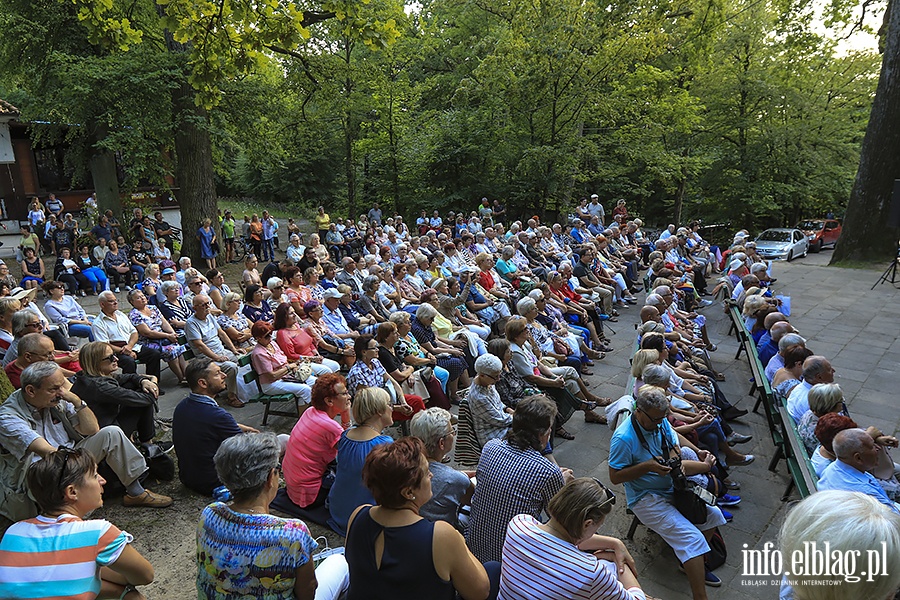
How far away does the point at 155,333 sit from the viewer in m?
6.39

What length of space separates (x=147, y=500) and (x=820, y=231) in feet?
93.2

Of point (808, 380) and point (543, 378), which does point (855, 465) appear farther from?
point (543, 378)

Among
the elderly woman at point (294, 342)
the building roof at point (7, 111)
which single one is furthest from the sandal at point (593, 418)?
the building roof at point (7, 111)

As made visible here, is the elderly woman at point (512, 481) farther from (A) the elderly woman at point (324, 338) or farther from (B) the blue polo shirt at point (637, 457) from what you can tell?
(A) the elderly woman at point (324, 338)

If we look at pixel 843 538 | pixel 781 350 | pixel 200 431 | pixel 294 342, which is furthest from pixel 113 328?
pixel 781 350

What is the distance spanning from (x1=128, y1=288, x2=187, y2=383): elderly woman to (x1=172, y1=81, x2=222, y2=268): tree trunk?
678cm

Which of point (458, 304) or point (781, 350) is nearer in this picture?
point (781, 350)

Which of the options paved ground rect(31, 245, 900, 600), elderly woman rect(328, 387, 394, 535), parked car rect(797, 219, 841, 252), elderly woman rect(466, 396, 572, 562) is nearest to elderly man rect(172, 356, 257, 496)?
paved ground rect(31, 245, 900, 600)

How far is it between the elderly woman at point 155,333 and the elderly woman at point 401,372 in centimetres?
263

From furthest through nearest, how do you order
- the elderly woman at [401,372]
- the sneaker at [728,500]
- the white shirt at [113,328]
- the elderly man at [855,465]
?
the white shirt at [113,328], the elderly woman at [401,372], the sneaker at [728,500], the elderly man at [855,465]

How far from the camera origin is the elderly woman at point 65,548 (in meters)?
2.09

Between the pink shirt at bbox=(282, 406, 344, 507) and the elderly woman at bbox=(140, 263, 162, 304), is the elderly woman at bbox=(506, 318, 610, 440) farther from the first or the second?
the elderly woman at bbox=(140, 263, 162, 304)

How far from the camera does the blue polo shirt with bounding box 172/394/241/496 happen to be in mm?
3803

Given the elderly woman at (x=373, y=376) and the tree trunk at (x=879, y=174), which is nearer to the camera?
the elderly woman at (x=373, y=376)
